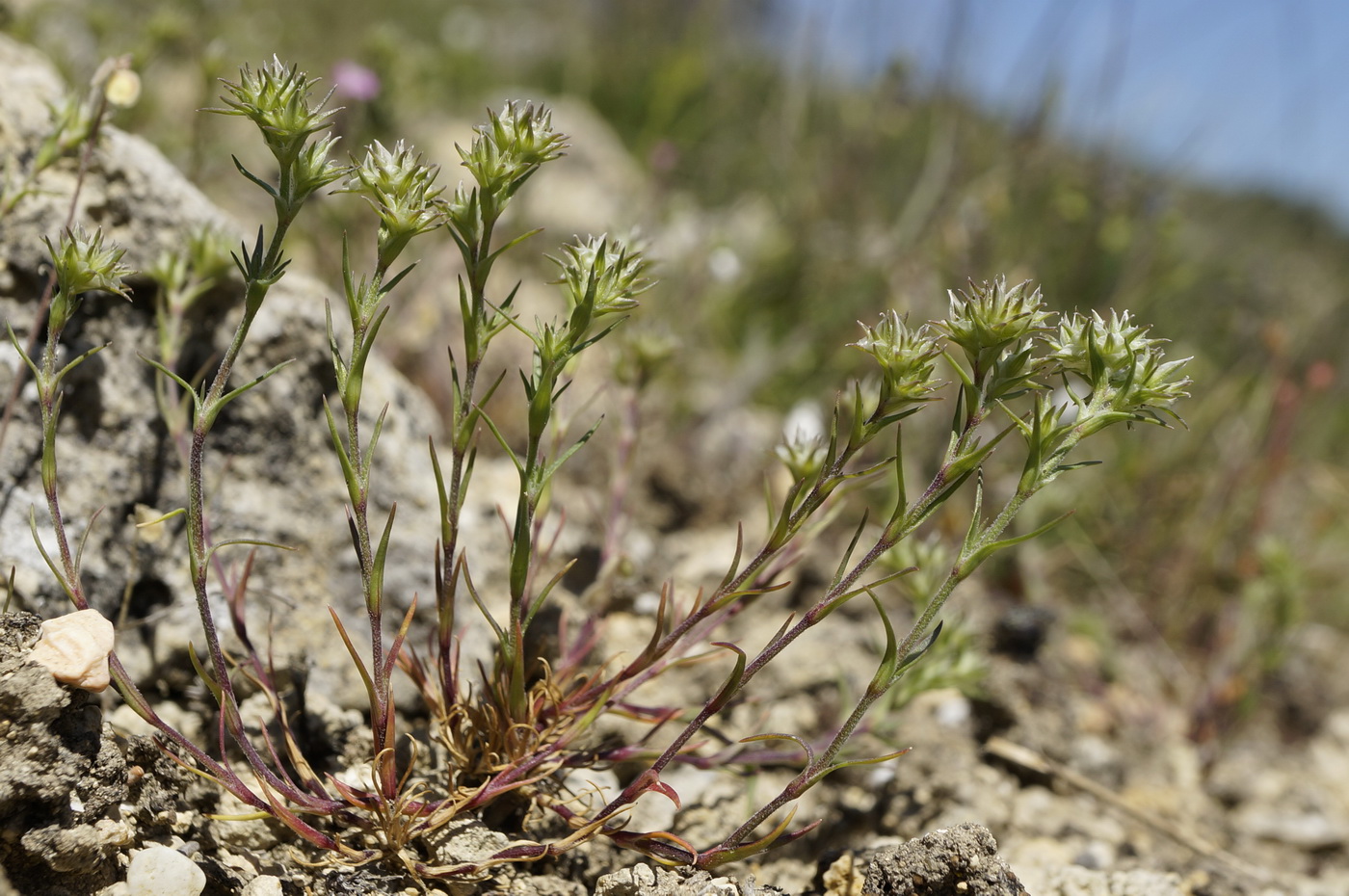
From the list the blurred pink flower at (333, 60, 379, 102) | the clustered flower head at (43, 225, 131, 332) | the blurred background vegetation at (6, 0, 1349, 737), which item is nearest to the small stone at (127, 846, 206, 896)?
the clustered flower head at (43, 225, 131, 332)

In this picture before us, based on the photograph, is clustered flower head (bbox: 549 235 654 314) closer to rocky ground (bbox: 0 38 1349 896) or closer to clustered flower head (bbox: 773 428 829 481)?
clustered flower head (bbox: 773 428 829 481)

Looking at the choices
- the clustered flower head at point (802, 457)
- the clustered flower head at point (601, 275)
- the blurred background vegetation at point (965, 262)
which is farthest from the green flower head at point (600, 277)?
the blurred background vegetation at point (965, 262)

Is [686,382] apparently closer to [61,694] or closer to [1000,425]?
[1000,425]

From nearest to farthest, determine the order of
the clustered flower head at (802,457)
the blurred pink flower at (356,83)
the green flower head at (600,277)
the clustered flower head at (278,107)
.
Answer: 1. the clustered flower head at (278,107)
2. the green flower head at (600,277)
3. the clustered flower head at (802,457)
4. the blurred pink flower at (356,83)

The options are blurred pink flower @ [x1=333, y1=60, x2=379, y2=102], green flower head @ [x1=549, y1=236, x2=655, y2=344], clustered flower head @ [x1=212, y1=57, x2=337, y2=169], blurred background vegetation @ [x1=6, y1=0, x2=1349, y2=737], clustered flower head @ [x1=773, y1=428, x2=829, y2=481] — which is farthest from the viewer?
blurred background vegetation @ [x1=6, y1=0, x2=1349, y2=737]

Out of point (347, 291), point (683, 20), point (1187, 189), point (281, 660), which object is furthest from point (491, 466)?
point (683, 20)

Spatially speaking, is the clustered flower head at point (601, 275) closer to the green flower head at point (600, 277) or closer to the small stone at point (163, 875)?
the green flower head at point (600, 277)

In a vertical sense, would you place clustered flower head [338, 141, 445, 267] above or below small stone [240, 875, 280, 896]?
above
